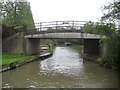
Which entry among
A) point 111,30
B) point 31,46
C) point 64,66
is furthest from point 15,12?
point 111,30

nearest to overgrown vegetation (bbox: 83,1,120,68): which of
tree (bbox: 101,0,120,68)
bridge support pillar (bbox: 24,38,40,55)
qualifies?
tree (bbox: 101,0,120,68)

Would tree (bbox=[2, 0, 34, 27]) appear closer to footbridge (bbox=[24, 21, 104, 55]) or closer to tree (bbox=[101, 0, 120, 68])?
footbridge (bbox=[24, 21, 104, 55])

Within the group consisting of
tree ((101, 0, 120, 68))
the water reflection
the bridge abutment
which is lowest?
the water reflection

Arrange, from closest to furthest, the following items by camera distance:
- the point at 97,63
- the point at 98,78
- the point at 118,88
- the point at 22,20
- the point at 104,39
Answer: the point at 118,88 → the point at 98,78 → the point at 104,39 → the point at 97,63 → the point at 22,20

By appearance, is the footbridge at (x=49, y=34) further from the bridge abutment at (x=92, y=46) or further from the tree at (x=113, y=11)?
Answer: the tree at (x=113, y=11)

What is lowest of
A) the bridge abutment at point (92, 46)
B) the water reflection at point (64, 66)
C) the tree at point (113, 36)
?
the water reflection at point (64, 66)

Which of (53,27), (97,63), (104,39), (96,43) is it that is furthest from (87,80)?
(96,43)

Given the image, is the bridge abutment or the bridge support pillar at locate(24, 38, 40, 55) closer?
the bridge support pillar at locate(24, 38, 40, 55)

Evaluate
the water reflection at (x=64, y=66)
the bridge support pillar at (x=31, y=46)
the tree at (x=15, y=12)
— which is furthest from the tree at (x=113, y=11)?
the tree at (x=15, y=12)

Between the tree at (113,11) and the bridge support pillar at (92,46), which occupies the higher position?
the tree at (113,11)

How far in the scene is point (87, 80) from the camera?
17.2 m

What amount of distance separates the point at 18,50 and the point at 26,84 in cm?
1568

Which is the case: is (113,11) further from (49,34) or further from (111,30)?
(49,34)

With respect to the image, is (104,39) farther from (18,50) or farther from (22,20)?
(22,20)
